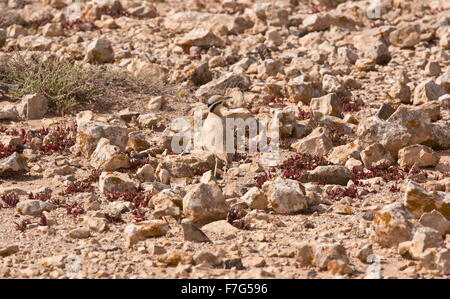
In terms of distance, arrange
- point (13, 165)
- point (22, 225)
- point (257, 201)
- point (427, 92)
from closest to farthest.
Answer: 1. point (22, 225)
2. point (257, 201)
3. point (13, 165)
4. point (427, 92)

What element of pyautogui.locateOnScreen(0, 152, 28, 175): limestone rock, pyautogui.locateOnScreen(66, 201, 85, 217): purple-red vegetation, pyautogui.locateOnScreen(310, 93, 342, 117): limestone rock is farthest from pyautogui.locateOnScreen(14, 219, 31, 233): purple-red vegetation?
pyautogui.locateOnScreen(310, 93, 342, 117): limestone rock

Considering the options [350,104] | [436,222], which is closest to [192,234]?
[436,222]

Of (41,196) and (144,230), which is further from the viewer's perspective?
(41,196)

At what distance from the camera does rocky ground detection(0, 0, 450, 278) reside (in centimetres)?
802

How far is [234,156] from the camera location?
38.9ft

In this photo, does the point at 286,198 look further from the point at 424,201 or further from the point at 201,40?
the point at 201,40

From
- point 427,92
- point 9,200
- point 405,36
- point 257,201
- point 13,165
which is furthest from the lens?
point 405,36

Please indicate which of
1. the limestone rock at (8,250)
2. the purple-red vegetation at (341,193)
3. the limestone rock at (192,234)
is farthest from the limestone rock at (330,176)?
the limestone rock at (8,250)

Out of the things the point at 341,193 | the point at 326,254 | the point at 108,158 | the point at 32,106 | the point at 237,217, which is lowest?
the point at 326,254

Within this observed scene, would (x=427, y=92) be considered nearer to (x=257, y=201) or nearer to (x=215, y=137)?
(x=215, y=137)

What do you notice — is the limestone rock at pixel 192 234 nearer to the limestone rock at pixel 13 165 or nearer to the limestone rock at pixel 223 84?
the limestone rock at pixel 13 165

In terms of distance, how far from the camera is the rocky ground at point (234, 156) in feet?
26.3

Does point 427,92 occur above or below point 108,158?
above
